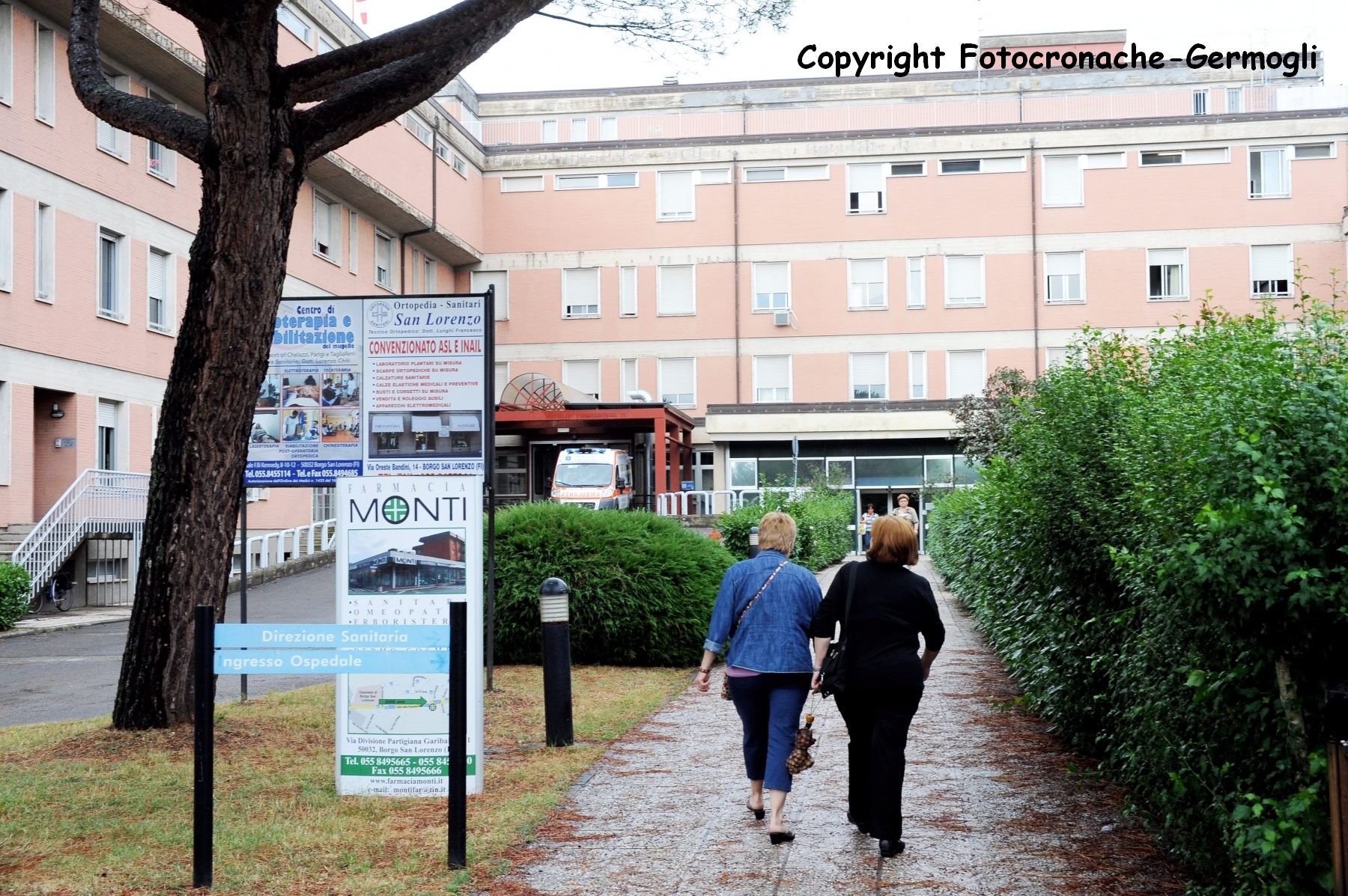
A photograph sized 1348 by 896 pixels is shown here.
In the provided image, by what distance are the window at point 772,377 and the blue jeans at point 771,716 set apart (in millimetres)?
41482

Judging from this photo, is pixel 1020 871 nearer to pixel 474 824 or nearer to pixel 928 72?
pixel 474 824

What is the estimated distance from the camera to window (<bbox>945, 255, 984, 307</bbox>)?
155 feet

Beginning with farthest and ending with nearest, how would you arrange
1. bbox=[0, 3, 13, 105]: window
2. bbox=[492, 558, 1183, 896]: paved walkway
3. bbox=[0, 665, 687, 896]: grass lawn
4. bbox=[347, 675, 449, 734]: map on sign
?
1. bbox=[0, 3, 13, 105]: window
2. bbox=[347, 675, 449, 734]: map on sign
3. bbox=[0, 665, 687, 896]: grass lawn
4. bbox=[492, 558, 1183, 896]: paved walkway

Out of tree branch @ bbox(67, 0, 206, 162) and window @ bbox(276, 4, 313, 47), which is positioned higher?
window @ bbox(276, 4, 313, 47)

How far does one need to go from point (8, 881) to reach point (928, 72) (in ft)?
198

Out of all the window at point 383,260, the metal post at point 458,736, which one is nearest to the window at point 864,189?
the window at point 383,260

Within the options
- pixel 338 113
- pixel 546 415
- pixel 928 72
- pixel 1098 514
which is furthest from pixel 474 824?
pixel 928 72

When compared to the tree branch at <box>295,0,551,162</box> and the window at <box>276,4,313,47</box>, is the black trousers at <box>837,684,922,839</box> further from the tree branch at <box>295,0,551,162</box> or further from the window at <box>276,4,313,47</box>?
the window at <box>276,4,313,47</box>

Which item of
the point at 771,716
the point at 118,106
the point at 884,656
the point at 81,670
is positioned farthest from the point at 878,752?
the point at 81,670

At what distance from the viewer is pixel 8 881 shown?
5973mm

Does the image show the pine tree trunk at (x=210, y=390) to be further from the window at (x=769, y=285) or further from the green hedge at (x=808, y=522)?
the window at (x=769, y=285)

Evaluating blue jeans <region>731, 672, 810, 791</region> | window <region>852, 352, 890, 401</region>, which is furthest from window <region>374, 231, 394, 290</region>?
blue jeans <region>731, 672, 810, 791</region>

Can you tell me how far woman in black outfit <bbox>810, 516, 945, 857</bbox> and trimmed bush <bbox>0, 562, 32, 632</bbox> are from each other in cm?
1661

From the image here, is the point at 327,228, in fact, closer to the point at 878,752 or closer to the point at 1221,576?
the point at 878,752
